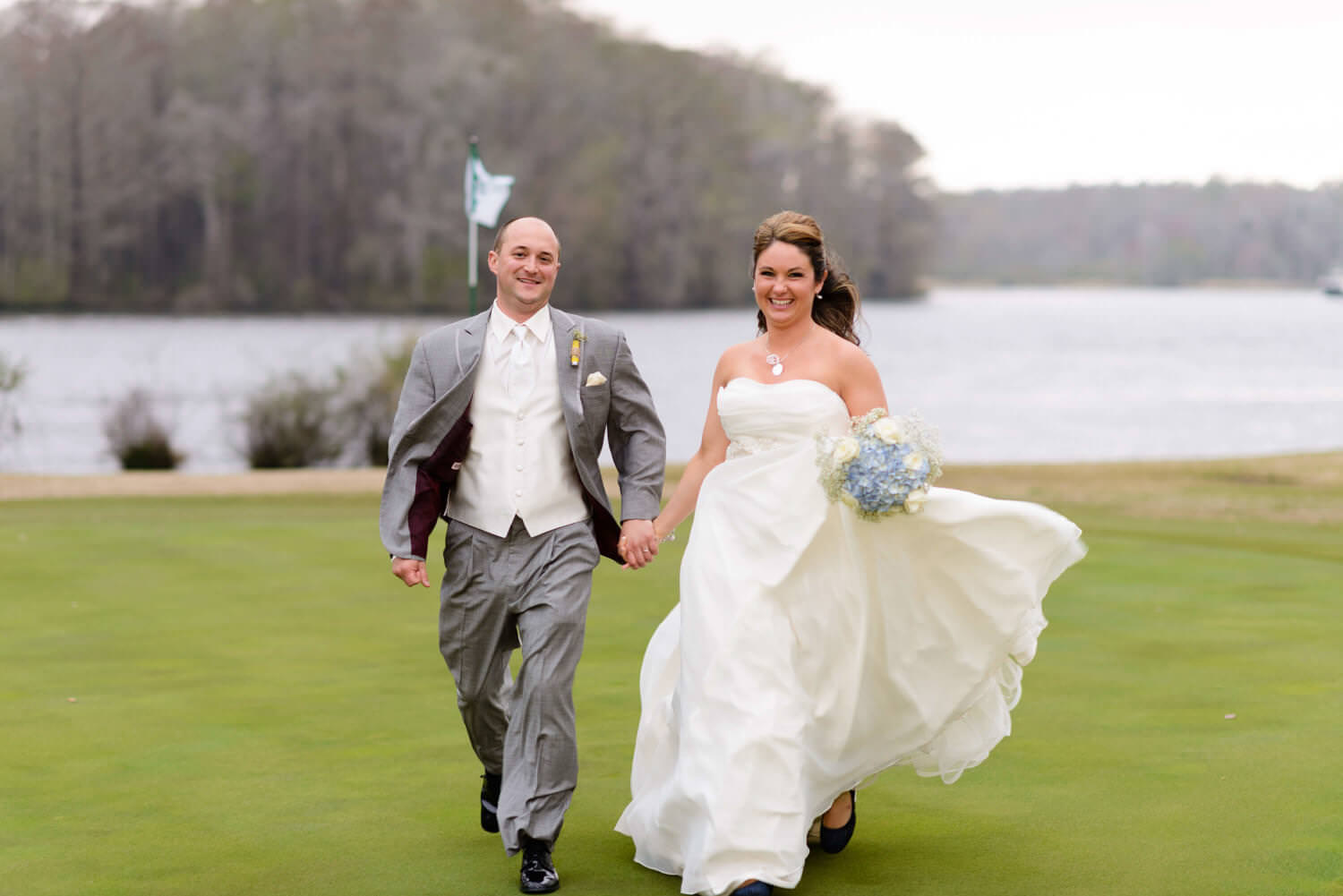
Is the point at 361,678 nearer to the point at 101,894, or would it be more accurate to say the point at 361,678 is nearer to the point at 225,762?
the point at 225,762

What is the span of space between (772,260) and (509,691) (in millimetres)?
1571

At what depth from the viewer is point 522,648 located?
4.86 meters

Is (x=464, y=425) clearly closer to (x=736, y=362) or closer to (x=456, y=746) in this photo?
(x=736, y=362)

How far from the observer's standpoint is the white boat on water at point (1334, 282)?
14275cm

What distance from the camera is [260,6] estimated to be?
88500 mm

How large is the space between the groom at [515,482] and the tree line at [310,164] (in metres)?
69.7

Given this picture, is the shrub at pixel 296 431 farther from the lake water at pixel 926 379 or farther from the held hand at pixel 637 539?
the held hand at pixel 637 539

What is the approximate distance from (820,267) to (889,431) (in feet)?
2.36

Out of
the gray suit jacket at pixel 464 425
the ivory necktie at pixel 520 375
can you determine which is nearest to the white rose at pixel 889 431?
the gray suit jacket at pixel 464 425

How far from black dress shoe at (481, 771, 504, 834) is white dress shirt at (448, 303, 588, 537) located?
0.87 m

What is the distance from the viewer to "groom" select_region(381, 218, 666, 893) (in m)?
4.95

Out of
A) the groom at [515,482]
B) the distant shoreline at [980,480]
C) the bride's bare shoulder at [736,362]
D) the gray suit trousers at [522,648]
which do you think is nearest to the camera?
the gray suit trousers at [522,648]

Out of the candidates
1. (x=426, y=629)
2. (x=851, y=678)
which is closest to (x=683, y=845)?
(x=851, y=678)

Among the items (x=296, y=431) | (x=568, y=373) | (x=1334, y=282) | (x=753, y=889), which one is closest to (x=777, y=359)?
(x=568, y=373)
